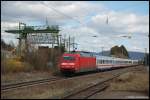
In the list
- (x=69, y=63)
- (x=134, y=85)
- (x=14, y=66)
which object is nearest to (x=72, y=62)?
(x=69, y=63)

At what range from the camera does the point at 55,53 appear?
6269cm

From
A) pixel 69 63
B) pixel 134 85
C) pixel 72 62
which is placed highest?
pixel 72 62

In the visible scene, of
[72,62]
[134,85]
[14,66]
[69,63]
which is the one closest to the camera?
[134,85]

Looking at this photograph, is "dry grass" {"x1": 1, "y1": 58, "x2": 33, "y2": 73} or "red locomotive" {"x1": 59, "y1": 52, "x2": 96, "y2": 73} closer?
"dry grass" {"x1": 1, "y1": 58, "x2": 33, "y2": 73}

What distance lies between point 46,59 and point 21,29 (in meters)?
13.7

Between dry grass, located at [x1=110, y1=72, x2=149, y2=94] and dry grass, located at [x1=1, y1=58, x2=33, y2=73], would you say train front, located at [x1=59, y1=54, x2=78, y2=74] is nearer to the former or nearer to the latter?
dry grass, located at [x1=1, y1=58, x2=33, y2=73]

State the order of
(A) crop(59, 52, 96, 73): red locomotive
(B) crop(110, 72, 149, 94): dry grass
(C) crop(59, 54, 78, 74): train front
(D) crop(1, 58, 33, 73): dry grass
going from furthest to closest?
(A) crop(59, 52, 96, 73): red locomotive, (C) crop(59, 54, 78, 74): train front, (D) crop(1, 58, 33, 73): dry grass, (B) crop(110, 72, 149, 94): dry grass

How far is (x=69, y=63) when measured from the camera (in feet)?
152

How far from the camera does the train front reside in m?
46.1

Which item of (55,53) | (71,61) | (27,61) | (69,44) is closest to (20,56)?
(27,61)

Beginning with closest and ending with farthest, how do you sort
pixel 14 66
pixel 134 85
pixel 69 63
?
pixel 134 85, pixel 69 63, pixel 14 66

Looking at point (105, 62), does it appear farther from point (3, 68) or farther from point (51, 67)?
point (3, 68)

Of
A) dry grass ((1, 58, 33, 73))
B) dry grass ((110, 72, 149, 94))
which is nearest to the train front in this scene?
dry grass ((1, 58, 33, 73))

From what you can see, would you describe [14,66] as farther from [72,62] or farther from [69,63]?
[72,62]
